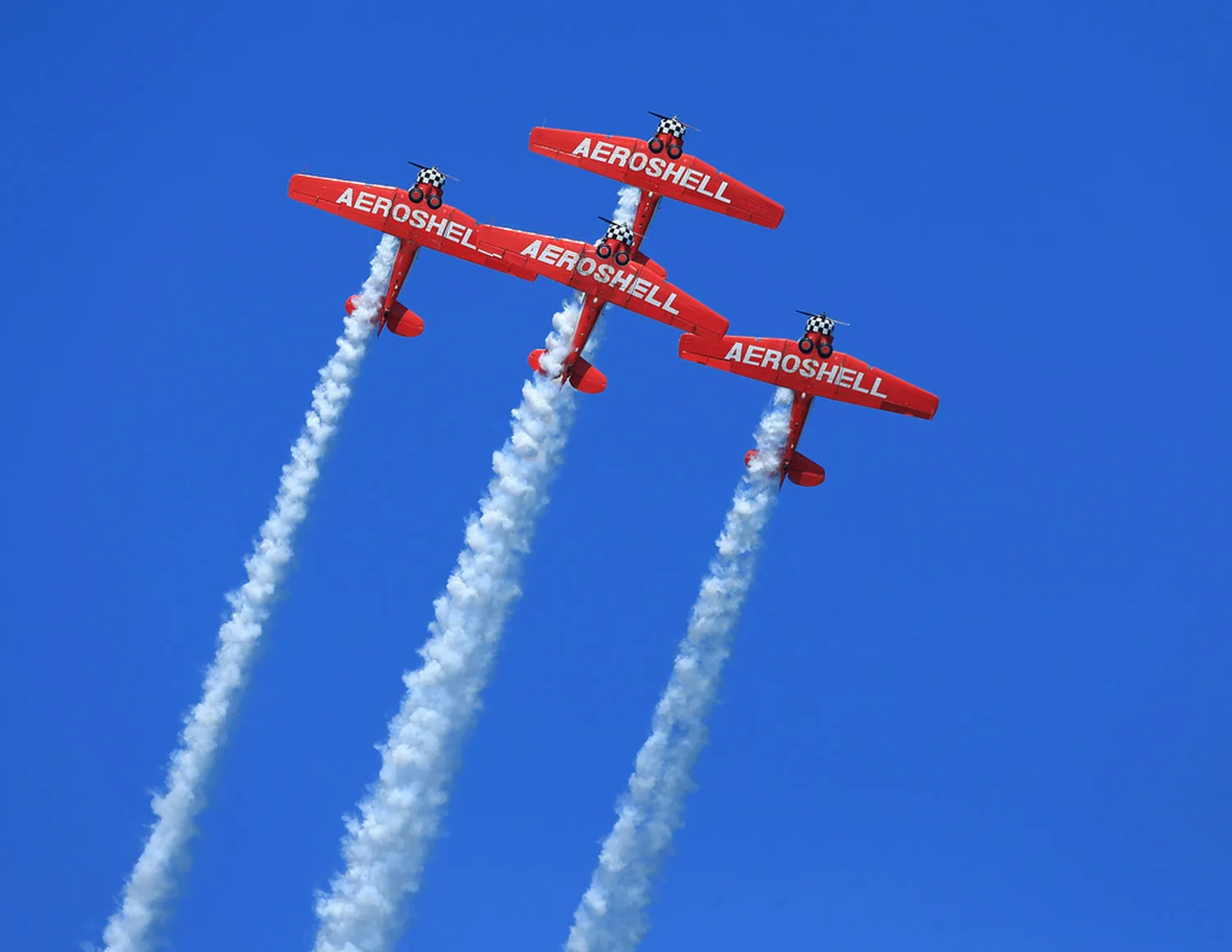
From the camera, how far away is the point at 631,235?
88.4m

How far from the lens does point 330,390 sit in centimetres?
9325

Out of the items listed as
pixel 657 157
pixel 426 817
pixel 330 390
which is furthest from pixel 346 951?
pixel 657 157

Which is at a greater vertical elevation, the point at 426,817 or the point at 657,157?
the point at 657,157

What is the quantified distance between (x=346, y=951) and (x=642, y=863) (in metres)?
9.51

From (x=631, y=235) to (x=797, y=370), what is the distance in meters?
6.46

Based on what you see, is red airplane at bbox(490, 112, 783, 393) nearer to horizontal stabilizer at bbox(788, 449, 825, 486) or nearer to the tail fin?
the tail fin

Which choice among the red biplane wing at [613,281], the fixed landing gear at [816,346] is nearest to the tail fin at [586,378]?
the red biplane wing at [613,281]

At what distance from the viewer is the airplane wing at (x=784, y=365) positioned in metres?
87.6

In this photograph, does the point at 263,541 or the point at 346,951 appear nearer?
the point at 346,951

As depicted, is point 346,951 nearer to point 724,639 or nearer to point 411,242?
point 724,639

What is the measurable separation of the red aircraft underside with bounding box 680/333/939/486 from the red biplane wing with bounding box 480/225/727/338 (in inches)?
26.8

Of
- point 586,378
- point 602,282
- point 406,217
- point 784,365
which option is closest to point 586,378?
point 586,378

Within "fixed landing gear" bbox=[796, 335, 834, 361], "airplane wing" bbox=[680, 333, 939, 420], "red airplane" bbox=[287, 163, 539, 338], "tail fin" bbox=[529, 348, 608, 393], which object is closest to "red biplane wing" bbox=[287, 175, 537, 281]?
"red airplane" bbox=[287, 163, 539, 338]

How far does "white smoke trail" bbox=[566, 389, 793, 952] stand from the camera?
8962 centimetres
